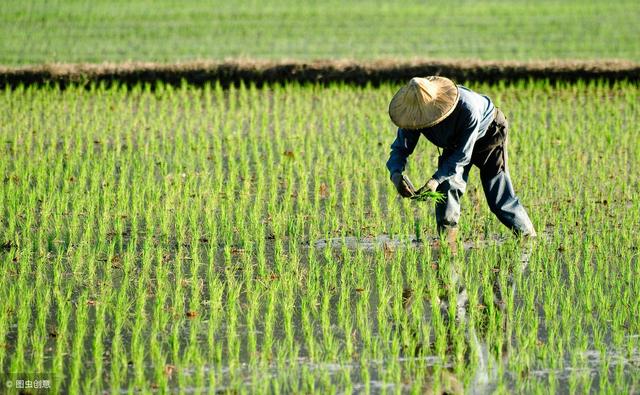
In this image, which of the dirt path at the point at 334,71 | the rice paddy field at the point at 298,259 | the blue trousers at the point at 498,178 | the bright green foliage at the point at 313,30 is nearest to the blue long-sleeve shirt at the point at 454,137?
the blue trousers at the point at 498,178

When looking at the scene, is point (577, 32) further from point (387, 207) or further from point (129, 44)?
point (387, 207)

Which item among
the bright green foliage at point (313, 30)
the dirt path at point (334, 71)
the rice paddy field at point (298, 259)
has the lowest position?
the rice paddy field at point (298, 259)

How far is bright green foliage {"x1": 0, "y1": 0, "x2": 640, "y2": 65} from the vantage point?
12.7 metres

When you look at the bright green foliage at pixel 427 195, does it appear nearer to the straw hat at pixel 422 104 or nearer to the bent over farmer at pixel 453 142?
the bent over farmer at pixel 453 142

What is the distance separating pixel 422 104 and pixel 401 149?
427 mm

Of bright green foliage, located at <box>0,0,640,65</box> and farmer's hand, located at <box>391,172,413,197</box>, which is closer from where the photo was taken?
farmer's hand, located at <box>391,172,413,197</box>

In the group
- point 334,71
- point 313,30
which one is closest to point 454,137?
point 334,71

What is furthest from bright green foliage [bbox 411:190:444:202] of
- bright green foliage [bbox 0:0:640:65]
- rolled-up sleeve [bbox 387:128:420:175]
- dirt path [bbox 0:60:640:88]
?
bright green foliage [bbox 0:0:640:65]

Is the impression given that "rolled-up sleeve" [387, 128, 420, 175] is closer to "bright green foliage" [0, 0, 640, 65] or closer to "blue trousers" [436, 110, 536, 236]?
"blue trousers" [436, 110, 536, 236]

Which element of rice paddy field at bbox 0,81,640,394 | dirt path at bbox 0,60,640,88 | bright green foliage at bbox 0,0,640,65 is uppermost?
bright green foliage at bbox 0,0,640,65

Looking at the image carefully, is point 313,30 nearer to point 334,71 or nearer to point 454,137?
point 334,71

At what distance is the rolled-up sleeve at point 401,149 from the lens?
6.09 m

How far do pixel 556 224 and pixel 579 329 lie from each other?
1.83 metres

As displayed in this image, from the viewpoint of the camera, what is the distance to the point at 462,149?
600cm
